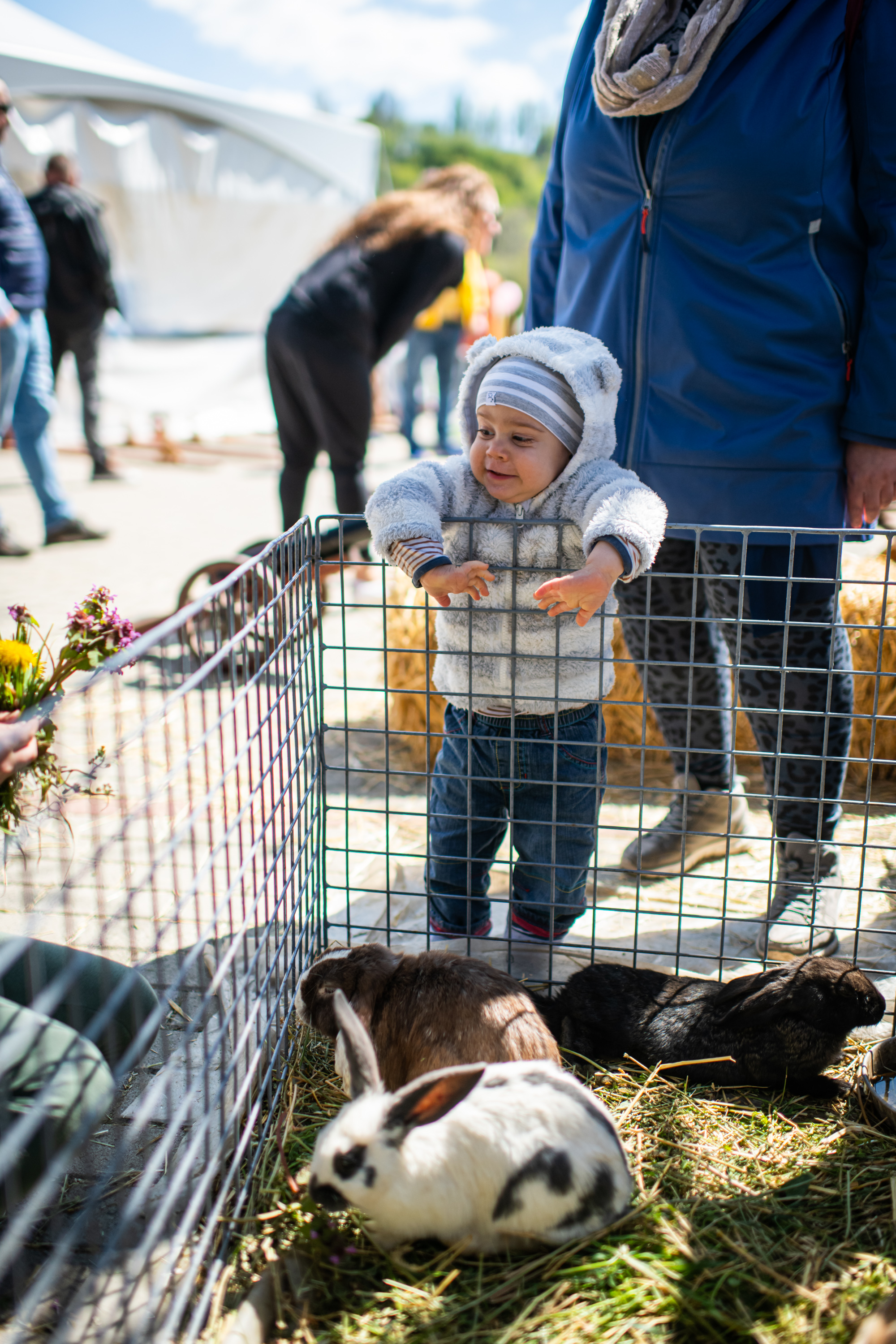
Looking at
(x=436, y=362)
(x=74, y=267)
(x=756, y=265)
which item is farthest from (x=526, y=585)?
(x=436, y=362)

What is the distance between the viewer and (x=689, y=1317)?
132 cm

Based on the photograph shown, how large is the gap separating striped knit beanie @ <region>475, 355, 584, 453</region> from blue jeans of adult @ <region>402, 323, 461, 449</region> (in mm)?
8391

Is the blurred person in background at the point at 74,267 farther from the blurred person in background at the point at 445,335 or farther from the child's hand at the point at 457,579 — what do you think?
the child's hand at the point at 457,579

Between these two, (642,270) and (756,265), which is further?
(642,270)

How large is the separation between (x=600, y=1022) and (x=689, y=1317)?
0.58 meters

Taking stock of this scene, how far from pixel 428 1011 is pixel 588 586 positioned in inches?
28.7

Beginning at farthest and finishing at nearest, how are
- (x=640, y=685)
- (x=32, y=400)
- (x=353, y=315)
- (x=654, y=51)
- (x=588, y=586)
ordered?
1. (x=32, y=400)
2. (x=353, y=315)
3. (x=640, y=685)
4. (x=654, y=51)
5. (x=588, y=586)

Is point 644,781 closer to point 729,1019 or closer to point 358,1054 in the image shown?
point 729,1019

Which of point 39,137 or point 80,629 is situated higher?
point 39,137

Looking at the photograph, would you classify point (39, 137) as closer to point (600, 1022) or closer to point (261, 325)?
point (261, 325)

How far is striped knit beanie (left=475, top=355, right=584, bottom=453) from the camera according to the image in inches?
72.3

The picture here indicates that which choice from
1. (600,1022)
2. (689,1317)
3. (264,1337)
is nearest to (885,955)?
(600,1022)

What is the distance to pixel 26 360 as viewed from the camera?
563 cm

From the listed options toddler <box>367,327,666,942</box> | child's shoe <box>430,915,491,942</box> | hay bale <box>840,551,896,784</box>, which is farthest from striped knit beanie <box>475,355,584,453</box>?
hay bale <box>840,551,896,784</box>
